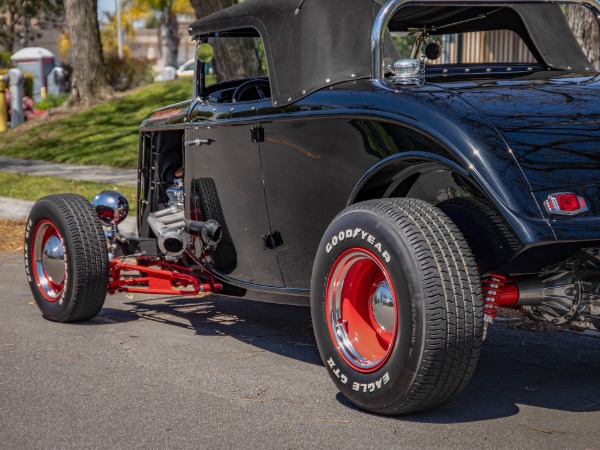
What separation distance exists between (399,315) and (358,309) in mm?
468

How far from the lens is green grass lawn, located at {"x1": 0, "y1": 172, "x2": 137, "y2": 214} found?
1218cm

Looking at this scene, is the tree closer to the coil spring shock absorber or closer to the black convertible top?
the black convertible top

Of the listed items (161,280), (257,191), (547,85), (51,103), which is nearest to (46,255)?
(161,280)

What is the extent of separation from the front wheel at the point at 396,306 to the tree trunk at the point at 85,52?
55.8 feet

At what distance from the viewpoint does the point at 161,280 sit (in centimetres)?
614

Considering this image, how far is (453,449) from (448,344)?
0.39m

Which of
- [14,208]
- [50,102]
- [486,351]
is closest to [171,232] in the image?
[486,351]

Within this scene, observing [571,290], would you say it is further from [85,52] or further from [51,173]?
[85,52]

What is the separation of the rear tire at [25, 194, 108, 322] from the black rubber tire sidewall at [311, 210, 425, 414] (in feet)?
6.58

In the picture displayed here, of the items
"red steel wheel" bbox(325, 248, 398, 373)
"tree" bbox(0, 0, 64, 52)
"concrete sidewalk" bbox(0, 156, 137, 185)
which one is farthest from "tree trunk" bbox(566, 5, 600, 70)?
"tree" bbox(0, 0, 64, 52)

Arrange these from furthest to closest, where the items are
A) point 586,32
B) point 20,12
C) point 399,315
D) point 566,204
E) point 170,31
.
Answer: point 170,31
point 20,12
point 586,32
point 399,315
point 566,204

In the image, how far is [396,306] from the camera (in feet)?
13.3

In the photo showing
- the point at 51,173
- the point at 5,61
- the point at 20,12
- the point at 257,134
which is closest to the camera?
the point at 257,134

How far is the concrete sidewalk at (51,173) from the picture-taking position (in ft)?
36.8
